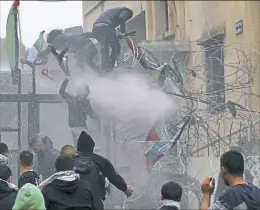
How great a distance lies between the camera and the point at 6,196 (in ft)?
16.2

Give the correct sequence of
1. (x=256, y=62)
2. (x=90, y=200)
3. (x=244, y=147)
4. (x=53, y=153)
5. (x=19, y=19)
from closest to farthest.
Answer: (x=90, y=200), (x=53, y=153), (x=19, y=19), (x=244, y=147), (x=256, y=62)

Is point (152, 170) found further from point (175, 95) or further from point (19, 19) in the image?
point (19, 19)

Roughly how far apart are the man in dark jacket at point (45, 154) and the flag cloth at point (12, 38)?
121 centimetres

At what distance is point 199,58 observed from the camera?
12.7 metres

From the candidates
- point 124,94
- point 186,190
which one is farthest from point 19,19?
point 186,190

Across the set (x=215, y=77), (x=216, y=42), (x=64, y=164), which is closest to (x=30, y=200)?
(x=64, y=164)

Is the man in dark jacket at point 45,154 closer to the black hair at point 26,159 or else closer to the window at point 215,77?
the black hair at point 26,159

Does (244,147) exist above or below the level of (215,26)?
below

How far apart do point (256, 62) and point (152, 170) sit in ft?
10.9

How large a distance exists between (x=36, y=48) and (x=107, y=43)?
1155 millimetres

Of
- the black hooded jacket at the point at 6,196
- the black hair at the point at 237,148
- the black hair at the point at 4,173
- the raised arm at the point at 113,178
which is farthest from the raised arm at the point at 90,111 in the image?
the black hooded jacket at the point at 6,196

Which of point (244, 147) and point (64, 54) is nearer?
point (64, 54)

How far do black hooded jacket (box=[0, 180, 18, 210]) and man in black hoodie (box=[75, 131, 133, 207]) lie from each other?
2.21ft

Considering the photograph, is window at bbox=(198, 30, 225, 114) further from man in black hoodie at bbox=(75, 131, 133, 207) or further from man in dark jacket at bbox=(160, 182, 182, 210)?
man in dark jacket at bbox=(160, 182, 182, 210)
